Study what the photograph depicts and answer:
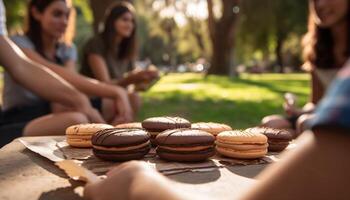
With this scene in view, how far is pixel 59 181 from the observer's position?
1174 mm

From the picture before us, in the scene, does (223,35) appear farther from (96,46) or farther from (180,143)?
(180,143)

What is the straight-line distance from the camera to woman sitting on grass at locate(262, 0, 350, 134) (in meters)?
2.48

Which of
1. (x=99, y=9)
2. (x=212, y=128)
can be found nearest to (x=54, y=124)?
(x=212, y=128)

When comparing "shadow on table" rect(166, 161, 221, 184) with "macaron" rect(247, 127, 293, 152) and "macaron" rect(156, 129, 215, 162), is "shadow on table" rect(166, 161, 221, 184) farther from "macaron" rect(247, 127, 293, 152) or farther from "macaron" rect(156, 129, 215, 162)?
"macaron" rect(247, 127, 293, 152)

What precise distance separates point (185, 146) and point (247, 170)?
198 mm

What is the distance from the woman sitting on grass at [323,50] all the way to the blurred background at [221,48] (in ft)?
6.46

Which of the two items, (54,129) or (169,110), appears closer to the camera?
(54,129)

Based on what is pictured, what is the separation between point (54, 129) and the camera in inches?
79.3

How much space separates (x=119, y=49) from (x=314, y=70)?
2.03 metres

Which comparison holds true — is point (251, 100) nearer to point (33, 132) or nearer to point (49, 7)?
point (49, 7)

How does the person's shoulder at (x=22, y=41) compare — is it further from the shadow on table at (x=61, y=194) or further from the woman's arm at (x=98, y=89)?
the shadow on table at (x=61, y=194)

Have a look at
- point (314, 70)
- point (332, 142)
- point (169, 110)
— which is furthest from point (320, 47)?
point (169, 110)

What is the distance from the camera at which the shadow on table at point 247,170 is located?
4.02ft

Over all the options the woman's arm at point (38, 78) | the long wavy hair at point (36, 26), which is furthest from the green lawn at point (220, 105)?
the woman's arm at point (38, 78)
